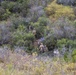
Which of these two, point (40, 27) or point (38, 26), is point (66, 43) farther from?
point (38, 26)

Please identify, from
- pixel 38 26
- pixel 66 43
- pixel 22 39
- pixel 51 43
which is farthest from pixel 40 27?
pixel 66 43

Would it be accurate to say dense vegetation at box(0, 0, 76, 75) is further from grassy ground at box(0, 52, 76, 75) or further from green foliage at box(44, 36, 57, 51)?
grassy ground at box(0, 52, 76, 75)

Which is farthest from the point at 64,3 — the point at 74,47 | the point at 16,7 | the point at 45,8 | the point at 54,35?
the point at 74,47

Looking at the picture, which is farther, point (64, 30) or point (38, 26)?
point (38, 26)

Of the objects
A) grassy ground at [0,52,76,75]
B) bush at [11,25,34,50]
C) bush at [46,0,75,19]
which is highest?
grassy ground at [0,52,76,75]

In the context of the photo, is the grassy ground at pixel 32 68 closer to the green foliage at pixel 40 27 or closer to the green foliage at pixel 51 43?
the green foliage at pixel 51 43

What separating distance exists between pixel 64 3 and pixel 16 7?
126 inches

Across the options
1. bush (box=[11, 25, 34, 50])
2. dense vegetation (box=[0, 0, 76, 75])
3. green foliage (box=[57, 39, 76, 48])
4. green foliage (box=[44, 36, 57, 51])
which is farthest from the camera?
bush (box=[11, 25, 34, 50])

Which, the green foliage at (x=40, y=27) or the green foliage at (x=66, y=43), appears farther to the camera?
the green foliage at (x=40, y=27)

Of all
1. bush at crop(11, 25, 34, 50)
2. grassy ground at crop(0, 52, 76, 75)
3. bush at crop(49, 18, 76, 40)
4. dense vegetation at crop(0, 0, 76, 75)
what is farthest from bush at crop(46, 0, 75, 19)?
grassy ground at crop(0, 52, 76, 75)

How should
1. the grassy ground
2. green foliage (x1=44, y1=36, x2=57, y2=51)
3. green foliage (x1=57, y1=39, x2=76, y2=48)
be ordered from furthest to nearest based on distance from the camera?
1. green foliage (x1=44, y1=36, x2=57, y2=51)
2. green foliage (x1=57, y1=39, x2=76, y2=48)
3. the grassy ground

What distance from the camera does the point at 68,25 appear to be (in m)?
13.2

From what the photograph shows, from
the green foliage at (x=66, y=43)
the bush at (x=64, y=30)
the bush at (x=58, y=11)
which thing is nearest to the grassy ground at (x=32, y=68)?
the green foliage at (x=66, y=43)

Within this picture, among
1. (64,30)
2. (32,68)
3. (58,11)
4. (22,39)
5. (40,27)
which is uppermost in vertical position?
(32,68)
